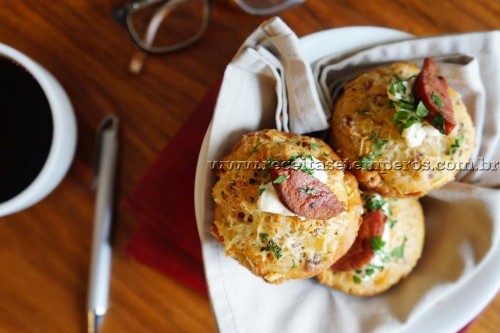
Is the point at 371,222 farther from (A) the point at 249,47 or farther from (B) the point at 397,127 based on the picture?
(A) the point at 249,47

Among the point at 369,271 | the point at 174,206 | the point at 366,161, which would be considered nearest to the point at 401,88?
the point at 366,161

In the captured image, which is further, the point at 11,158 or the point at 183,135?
the point at 183,135

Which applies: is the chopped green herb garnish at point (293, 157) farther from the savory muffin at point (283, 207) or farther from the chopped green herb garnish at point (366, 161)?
the chopped green herb garnish at point (366, 161)

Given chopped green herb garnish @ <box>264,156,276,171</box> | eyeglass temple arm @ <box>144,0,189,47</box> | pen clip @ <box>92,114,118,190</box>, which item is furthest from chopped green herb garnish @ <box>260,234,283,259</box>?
eyeglass temple arm @ <box>144,0,189,47</box>

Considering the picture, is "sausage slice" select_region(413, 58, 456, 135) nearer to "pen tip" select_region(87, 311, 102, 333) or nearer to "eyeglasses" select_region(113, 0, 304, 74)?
"eyeglasses" select_region(113, 0, 304, 74)

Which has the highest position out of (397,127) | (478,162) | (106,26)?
(106,26)

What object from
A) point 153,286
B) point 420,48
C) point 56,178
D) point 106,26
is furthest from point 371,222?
point 106,26

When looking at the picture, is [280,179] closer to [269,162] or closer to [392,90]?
[269,162]
